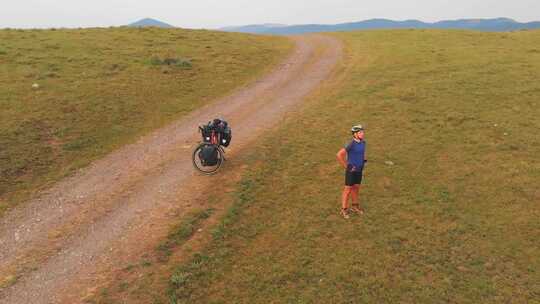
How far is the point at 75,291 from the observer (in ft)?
33.9

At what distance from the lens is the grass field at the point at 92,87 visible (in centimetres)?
1830

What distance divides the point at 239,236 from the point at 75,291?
4952mm

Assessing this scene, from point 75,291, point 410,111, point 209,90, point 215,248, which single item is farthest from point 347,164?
point 209,90

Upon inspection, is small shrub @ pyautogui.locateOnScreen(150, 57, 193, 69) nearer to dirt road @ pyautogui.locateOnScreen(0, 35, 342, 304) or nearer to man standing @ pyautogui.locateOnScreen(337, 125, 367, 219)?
dirt road @ pyautogui.locateOnScreen(0, 35, 342, 304)

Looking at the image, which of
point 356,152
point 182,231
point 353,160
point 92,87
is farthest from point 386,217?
point 92,87

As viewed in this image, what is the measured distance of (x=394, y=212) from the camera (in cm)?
1385

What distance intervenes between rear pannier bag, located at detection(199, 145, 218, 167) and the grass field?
6.20 meters

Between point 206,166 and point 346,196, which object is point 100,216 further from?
point 346,196

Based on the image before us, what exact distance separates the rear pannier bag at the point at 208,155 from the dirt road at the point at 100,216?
869 millimetres

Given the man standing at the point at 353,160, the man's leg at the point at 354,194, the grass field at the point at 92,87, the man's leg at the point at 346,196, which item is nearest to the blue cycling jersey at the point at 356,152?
the man standing at the point at 353,160

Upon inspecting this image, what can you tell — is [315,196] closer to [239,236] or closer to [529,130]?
[239,236]

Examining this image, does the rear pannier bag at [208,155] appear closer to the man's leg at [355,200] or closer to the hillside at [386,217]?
the hillside at [386,217]

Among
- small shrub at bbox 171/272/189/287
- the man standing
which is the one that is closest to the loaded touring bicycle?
the man standing

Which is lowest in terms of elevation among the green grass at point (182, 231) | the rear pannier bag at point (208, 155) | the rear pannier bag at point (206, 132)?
the green grass at point (182, 231)
